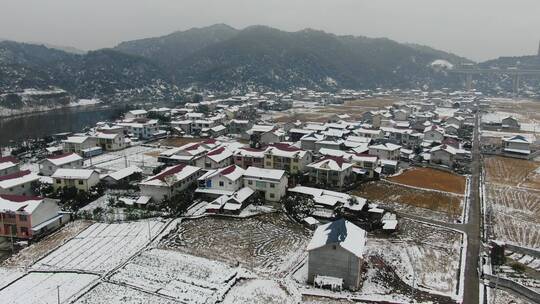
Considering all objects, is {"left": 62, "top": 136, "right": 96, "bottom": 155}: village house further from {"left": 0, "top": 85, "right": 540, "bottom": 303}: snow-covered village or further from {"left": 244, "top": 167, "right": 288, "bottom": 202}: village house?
{"left": 244, "top": 167, "right": 288, "bottom": 202}: village house

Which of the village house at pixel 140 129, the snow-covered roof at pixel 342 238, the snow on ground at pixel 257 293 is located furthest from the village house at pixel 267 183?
the village house at pixel 140 129

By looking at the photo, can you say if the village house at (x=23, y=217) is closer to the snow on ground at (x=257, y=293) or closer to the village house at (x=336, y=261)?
the snow on ground at (x=257, y=293)

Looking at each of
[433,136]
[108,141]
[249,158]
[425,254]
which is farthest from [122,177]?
[433,136]

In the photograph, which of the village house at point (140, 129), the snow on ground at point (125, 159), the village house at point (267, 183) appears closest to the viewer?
the village house at point (267, 183)

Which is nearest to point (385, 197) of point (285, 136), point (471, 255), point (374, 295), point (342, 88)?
point (471, 255)

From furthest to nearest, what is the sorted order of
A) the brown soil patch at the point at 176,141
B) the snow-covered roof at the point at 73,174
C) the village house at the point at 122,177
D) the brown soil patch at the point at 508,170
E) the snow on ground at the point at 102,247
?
the brown soil patch at the point at 176,141 → the brown soil patch at the point at 508,170 → the village house at the point at 122,177 → the snow-covered roof at the point at 73,174 → the snow on ground at the point at 102,247

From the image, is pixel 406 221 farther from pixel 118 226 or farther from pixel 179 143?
pixel 179 143

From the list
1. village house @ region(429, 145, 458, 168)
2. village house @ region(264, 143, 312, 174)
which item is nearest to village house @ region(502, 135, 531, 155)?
village house @ region(429, 145, 458, 168)
